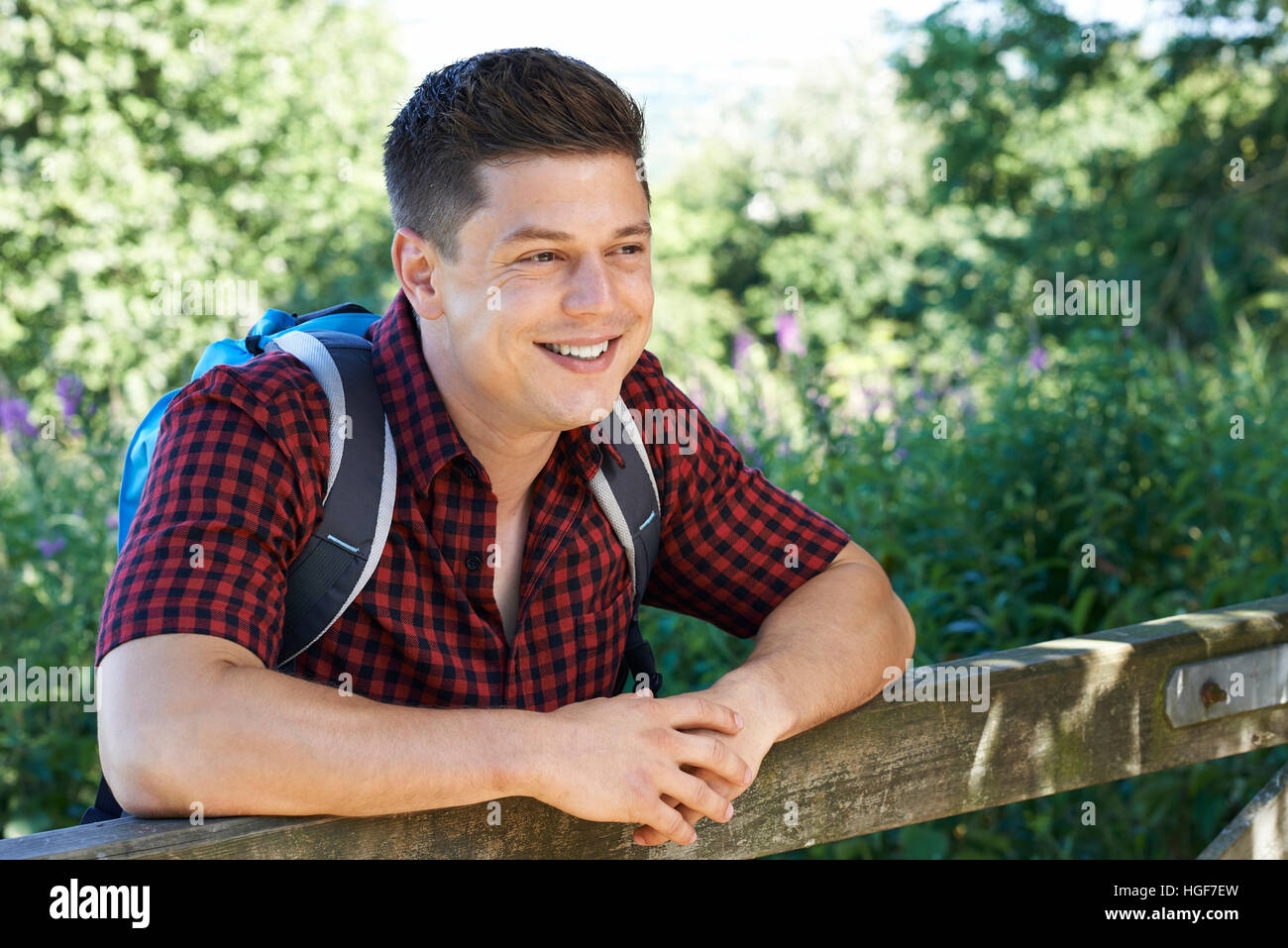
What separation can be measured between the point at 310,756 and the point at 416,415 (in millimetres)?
588

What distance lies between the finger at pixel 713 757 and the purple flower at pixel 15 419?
319 cm

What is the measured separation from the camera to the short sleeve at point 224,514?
54.7 inches

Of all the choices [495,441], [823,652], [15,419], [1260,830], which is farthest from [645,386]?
[15,419]

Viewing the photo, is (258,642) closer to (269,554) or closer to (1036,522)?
(269,554)

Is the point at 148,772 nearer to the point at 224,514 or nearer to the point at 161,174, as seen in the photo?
the point at 224,514

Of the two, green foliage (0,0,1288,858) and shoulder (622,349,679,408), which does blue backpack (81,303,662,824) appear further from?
green foliage (0,0,1288,858)

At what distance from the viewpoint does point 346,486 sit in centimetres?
159

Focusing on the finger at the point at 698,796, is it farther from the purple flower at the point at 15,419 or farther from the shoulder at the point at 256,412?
the purple flower at the point at 15,419

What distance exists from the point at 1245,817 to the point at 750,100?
4060 centimetres

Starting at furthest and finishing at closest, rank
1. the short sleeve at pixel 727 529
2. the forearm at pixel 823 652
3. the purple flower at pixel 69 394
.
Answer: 1. the purple flower at pixel 69 394
2. the short sleeve at pixel 727 529
3. the forearm at pixel 823 652

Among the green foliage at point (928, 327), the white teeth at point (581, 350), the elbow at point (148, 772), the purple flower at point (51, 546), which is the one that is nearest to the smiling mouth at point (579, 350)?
the white teeth at point (581, 350)

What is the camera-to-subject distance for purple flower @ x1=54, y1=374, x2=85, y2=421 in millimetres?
3695

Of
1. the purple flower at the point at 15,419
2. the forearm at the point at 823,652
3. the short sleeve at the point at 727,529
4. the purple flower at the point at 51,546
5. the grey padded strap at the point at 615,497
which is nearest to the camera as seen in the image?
the forearm at the point at 823,652

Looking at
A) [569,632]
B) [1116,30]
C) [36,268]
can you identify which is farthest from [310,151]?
[569,632]
